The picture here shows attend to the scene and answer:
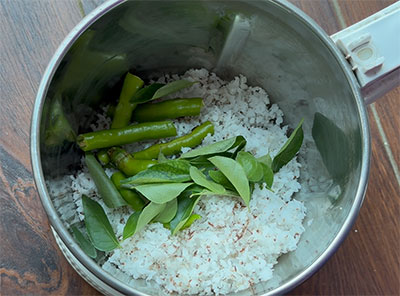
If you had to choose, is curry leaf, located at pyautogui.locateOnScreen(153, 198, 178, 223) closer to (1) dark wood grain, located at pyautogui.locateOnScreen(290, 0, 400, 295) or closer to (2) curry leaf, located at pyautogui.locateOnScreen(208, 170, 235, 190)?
(2) curry leaf, located at pyautogui.locateOnScreen(208, 170, 235, 190)

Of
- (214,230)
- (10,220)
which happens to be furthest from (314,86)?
(10,220)

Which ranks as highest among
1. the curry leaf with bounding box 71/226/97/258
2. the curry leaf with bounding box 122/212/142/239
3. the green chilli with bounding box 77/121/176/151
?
the green chilli with bounding box 77/121/176/151

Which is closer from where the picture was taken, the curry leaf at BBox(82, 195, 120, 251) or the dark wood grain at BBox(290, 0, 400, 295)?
Answer: the curry leaf at BBox(82, 195, 120, 251)

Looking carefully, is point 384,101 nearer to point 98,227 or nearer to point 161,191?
point 161,191

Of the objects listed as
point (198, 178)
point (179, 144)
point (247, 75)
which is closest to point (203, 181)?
point (198, 178)

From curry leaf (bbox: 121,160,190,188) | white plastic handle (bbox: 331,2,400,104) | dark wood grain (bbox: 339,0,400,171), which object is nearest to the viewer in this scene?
white plastic handle (bbox: 331,2,400,104)

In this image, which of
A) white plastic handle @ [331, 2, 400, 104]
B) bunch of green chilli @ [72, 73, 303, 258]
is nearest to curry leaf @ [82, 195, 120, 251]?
bunch of green chilli @ [72, 73, 303, 258]
